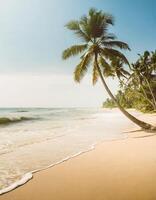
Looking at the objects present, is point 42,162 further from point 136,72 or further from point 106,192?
point 136,72

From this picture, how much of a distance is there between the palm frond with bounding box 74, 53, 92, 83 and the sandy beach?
1221cm

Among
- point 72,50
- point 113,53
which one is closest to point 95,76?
point 113,53

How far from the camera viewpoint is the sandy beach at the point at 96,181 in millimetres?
4691

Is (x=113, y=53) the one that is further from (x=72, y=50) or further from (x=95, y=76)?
(x=72, y=50)

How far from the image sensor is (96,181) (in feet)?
18.2

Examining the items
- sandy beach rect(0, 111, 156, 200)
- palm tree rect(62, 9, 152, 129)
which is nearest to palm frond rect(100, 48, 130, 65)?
palm tree rect(62, 9, 152, 129)

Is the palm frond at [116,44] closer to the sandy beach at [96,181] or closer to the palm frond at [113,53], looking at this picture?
the palm frond at [113,53]

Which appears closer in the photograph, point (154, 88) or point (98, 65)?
point (98, 65)

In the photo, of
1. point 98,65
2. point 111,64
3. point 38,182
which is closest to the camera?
point 38,182

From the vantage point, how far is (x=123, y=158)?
25.6 ft

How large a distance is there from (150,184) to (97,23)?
16.0 meters

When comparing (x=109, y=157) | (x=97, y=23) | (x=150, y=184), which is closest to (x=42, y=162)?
A: (x=109, y=157)

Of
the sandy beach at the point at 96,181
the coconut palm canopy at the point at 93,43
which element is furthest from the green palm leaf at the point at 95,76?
the sandy beach at the point at 96,181

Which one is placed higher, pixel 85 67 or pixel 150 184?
pixel 85 67
